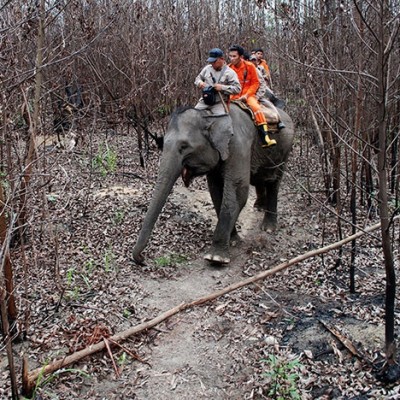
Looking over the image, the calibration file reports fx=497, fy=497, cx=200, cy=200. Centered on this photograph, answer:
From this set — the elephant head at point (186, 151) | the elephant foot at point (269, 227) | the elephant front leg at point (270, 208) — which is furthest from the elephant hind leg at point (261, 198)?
the elephant head at point (186, 151)

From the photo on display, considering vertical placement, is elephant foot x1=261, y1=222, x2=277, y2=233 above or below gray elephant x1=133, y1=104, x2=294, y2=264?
below

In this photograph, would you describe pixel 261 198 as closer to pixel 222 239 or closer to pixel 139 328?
pixel 222 239

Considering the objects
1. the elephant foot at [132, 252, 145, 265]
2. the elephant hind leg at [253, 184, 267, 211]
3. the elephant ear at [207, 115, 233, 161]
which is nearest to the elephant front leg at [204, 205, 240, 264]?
the elephant ear at [207, 115, 233, 161]

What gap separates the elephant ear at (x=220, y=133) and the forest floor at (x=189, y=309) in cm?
112

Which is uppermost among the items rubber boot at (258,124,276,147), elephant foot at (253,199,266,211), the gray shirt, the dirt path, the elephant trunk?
the gray shirt

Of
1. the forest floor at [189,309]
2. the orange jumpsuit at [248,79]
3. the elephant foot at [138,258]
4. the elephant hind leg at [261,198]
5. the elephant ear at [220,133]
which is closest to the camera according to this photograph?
the forest floor at [189,309]

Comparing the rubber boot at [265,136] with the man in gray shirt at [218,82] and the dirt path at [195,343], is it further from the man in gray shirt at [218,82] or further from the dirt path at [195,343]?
the dirt path at [195,343]

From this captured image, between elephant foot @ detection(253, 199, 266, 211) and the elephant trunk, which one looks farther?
elephant foot @ detection(253, 199, 266, 211)

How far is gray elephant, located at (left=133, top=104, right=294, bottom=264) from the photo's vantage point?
227 inches

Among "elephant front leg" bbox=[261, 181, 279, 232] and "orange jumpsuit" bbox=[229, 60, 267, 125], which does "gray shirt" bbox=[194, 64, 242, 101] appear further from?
"elephant front leg" bbox=[261, 181, 279, 232]

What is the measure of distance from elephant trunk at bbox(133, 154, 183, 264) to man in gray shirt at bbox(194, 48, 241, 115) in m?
0.85

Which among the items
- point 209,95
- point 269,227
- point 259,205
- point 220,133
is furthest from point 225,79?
point 259,205

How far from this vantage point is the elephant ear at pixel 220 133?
607 cm

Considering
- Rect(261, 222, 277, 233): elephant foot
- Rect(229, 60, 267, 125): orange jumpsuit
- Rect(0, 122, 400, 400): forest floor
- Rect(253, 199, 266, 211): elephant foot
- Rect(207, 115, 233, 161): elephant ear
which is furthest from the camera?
Rect(253, 199, 266, 211): elephant foot
